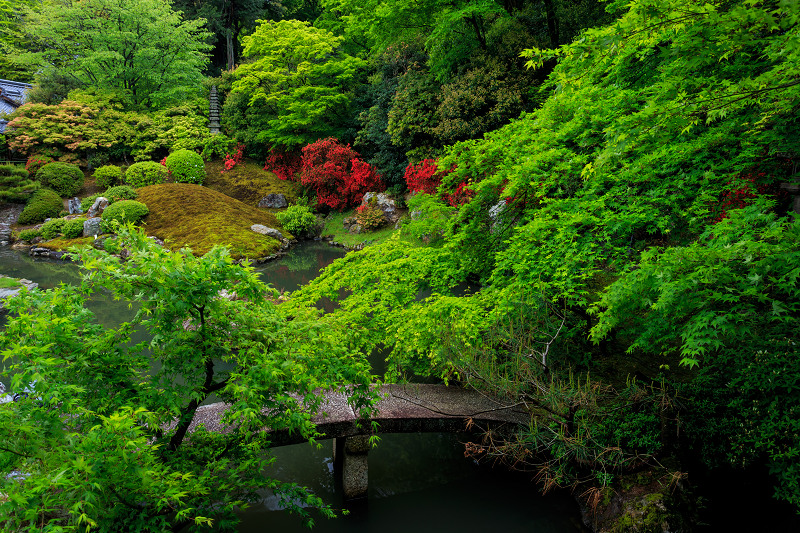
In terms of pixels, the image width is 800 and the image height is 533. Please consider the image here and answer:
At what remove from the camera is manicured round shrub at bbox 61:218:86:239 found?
548 inches

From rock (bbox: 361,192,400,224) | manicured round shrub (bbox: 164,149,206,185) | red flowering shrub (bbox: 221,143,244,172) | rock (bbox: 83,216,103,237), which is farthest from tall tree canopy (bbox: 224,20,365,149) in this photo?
rock (bbox: 83,216,103,237)

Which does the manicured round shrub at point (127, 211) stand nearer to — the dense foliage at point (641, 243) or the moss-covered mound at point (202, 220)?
the moss-covered mound at point (202, 220)

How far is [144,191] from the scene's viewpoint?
15188mm

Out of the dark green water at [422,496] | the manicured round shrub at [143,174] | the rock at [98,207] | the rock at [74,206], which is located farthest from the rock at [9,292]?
the manicured round shrub at [143,174]

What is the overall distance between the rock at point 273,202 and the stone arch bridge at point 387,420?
45.1 feet

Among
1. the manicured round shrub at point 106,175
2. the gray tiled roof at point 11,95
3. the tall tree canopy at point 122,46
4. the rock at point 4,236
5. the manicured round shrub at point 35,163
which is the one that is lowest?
the rock at point 4,236

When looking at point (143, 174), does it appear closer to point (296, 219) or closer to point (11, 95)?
point (296, 219)

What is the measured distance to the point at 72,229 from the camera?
13.9 m

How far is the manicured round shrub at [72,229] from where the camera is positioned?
13.9 m

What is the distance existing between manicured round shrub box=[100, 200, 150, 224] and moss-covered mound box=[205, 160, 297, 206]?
4.48 m

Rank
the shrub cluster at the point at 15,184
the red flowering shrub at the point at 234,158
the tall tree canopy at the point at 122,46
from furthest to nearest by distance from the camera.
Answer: the red flowering shrub at the point at 234,158 → the tall tree canopy at the point at 122,46 → the shrub cluster at the point at 15,184

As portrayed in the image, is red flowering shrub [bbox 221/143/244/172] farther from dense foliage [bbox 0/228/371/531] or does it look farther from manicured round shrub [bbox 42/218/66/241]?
dense foliage [bbox 0/228/371/531]

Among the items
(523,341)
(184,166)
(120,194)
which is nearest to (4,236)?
(120,194)

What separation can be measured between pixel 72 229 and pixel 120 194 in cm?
Result: 183
